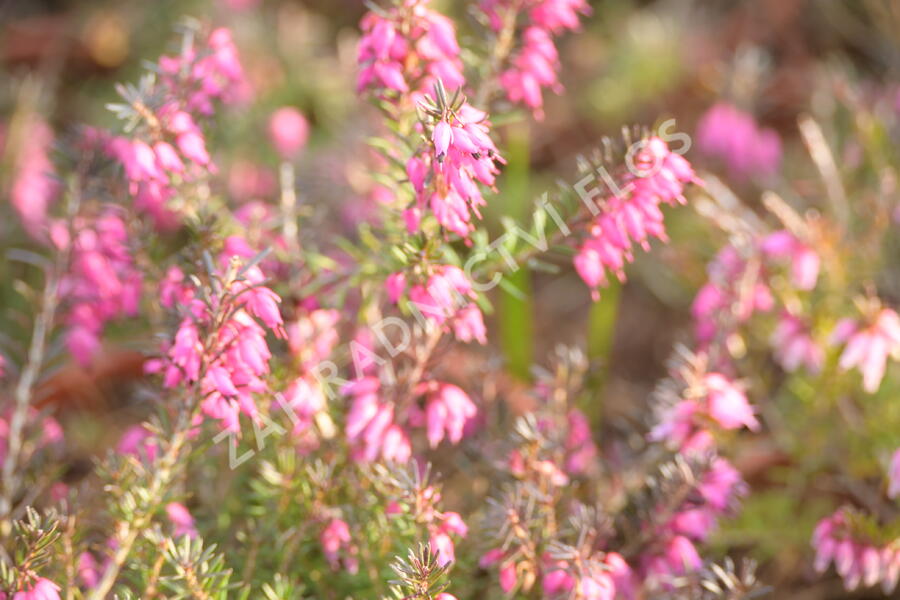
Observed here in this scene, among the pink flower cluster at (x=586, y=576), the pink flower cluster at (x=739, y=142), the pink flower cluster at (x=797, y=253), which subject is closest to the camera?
the pink flower cluster at (x=586, y=576)

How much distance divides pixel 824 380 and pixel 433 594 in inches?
82.4

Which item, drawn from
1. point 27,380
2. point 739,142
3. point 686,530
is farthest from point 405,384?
point 739,142

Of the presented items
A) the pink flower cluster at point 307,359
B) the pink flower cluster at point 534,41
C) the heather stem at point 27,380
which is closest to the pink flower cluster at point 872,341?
the pink flower cluster at point 534,41

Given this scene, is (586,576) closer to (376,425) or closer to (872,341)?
(376,425)

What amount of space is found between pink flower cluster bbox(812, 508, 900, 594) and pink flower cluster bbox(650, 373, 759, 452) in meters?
0.35

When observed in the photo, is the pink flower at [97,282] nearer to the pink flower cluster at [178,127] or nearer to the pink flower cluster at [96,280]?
the pink flower cluster at [96,280]

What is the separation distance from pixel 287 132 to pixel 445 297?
2.80m

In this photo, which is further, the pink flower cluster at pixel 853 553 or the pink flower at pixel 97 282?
the pink flower at pixel 97 282

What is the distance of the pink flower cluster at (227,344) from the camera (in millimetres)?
2014

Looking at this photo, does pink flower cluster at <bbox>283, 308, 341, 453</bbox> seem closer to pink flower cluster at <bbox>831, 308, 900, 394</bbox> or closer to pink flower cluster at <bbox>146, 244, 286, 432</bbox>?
pink flower cluster at <bbox>146, 244, 286, 432</bbox>

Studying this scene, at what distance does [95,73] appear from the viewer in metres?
6.00

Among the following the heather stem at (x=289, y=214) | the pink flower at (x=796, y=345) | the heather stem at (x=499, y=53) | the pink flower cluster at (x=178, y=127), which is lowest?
the pink flower at (x=796, y=345)

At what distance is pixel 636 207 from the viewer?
2.24 m

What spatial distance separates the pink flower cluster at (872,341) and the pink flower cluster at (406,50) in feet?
4.68
